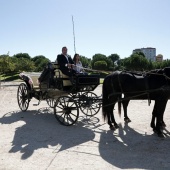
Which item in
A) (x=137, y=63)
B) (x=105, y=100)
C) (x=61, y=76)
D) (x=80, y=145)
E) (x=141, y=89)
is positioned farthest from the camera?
(x=137, y=63)

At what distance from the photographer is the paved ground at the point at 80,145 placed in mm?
5758

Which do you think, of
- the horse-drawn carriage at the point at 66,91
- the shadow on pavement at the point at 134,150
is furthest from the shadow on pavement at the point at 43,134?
the shadow on pavement at the point at 134,150

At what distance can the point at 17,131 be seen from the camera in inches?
339

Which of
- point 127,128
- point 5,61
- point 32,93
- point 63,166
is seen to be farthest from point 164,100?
point 5,61

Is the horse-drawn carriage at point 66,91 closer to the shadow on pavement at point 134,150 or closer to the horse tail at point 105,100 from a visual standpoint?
the horse tail at point 105,100

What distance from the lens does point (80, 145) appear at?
7078 mm

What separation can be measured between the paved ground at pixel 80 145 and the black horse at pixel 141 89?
1.85 feet

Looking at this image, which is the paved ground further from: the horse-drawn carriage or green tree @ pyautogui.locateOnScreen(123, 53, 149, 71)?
green tree @ pyautogui.locateOnScreen(123, 53, 149, 71)

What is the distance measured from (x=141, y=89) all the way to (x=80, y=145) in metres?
2.49

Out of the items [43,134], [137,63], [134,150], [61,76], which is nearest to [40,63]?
[137,63]

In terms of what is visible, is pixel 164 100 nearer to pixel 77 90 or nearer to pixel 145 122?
pixel 145 122

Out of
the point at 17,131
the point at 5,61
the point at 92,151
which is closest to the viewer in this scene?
the point at 92,151

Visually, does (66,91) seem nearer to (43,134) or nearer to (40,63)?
(43,134)

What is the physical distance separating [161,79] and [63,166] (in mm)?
3940
